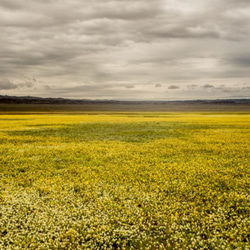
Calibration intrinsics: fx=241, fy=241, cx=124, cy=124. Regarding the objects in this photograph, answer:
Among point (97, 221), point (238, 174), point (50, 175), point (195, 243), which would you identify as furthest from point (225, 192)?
point (50, 175)

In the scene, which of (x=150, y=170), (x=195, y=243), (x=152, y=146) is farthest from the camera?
(x=152, y=146)

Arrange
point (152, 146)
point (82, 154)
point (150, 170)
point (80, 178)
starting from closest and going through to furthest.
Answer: point (80, 178) → point (150, 170) → point (82, 154) → point (152, 146)

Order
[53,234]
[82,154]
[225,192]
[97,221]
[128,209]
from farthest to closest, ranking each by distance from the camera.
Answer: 1. [82,154]
2. [225,192]
3. [128,209]
4. [97,221]
5. [53,234]

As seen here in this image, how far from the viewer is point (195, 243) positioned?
8.25 meters

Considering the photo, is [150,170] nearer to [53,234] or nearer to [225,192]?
[225,192]

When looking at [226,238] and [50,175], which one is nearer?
[226,238]

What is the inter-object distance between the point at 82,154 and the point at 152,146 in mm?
8380

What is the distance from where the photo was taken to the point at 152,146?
27.2 m

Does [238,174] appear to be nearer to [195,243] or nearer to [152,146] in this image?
[195,243]

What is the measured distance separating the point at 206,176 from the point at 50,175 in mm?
10248

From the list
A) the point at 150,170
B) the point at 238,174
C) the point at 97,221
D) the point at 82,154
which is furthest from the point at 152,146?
the point at 97,221

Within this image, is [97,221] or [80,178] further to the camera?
[80,178]

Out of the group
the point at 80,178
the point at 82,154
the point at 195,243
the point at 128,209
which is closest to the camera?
the point at 195,243

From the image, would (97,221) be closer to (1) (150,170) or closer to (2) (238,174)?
(1) (150,170)
